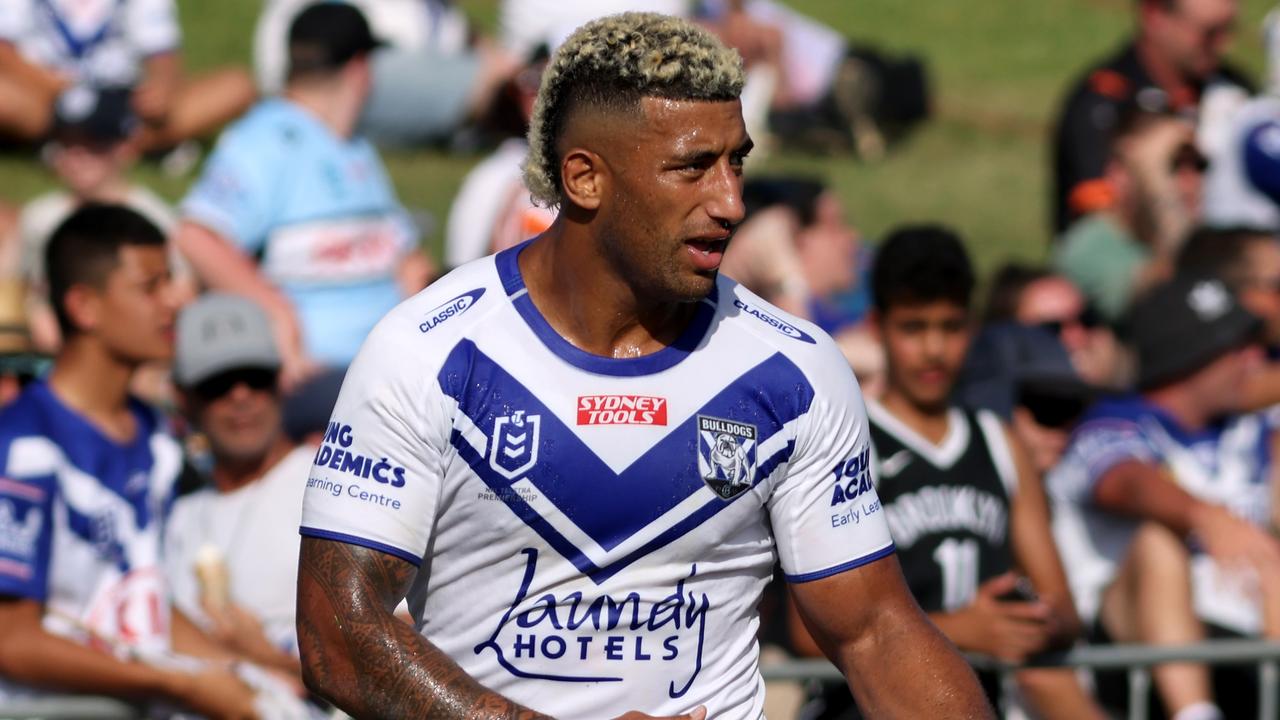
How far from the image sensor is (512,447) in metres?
3.38

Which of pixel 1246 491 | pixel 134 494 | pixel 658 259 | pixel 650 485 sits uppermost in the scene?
pixel 658 259

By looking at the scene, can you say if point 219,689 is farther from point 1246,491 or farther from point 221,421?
point 1246,491

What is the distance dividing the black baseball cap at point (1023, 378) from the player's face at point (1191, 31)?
2970mm

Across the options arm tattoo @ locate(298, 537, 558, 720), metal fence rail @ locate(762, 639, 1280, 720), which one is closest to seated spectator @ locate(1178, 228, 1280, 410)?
metal fence rail @ locate(762, 639, 1280, 720)

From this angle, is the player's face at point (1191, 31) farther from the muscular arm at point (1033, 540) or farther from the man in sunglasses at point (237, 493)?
the man in sunglasses at point (237, 493)

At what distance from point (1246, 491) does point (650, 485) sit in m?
3.95

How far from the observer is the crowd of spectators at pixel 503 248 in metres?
5.57

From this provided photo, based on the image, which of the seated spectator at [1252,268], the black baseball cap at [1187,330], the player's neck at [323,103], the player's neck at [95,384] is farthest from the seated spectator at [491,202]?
the seated spectator at [1252,268]

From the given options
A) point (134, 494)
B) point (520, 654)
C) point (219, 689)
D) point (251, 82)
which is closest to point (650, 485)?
point (520, 654)

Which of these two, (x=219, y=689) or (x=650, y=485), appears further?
(x=219, y=689)

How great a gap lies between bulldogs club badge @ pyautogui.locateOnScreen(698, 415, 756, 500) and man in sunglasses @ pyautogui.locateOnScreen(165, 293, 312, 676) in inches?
98.6

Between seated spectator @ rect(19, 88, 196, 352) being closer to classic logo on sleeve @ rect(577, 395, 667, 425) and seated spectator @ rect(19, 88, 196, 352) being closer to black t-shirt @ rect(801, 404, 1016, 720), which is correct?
black t-shirt @ rect(801, 404, 1016, 720)

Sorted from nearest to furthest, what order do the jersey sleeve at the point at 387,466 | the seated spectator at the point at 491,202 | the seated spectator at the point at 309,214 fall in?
the jersey sleeve at the point at 387,466, the seated spectator at the point at 491,202, the seated spectator at the point at 309,214

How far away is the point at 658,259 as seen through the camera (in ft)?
11.3
